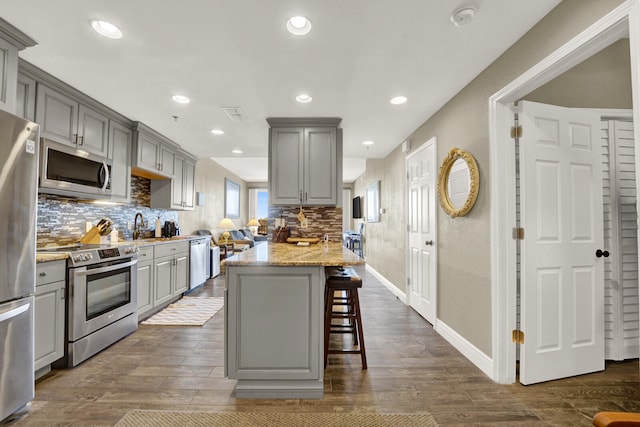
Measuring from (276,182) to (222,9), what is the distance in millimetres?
1967

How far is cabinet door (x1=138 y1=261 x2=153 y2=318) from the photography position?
3.29 metres

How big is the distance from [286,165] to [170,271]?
2.20m

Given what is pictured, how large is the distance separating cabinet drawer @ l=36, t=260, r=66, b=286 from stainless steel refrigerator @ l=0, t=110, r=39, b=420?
13.0 inches

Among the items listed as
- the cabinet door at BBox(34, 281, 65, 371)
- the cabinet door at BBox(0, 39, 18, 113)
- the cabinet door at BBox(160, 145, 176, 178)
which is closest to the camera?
the cabinet door at BBox(0, 39, 18, 113)

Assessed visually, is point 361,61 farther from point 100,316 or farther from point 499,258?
Answer: point 100,316

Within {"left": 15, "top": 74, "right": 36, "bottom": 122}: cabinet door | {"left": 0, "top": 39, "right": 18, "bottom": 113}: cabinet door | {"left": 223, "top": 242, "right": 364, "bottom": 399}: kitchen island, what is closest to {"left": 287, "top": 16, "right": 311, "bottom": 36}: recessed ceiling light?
{"left": 223, "top": 242, "right": 364, "bottom": 399}: kitchen island

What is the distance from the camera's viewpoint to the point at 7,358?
5.47ft

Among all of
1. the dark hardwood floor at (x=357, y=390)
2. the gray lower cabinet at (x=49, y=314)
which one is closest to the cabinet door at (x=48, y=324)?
the gray lower cabinet at (x=49, y=314)

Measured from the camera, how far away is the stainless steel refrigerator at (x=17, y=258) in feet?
5.38

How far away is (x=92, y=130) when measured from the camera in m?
2.95

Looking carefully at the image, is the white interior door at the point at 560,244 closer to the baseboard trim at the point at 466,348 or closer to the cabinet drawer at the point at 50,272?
the baseboard trim at the point at 466,348

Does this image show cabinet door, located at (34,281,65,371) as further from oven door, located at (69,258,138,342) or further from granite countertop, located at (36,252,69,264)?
granite countertop, located at (36,252,69,264)

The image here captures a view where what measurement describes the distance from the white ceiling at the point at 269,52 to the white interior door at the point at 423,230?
0.64 metres

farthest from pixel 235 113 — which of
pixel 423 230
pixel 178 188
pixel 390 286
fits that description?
pixel 390 286
